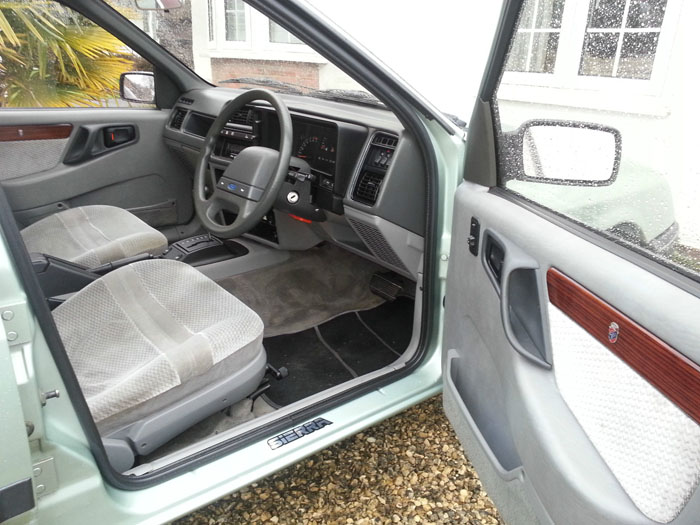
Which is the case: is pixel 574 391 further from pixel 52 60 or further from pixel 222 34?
pixel 52 60

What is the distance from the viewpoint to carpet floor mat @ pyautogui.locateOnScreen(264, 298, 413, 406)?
203 centimetres

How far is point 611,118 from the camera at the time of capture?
3.08 feet

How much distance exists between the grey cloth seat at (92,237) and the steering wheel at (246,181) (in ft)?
1.56

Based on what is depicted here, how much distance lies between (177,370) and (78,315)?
40cm

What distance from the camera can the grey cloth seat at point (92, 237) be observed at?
2057 millimetres

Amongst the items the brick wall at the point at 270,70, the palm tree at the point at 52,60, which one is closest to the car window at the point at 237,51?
the brick wall at the point at 270,70

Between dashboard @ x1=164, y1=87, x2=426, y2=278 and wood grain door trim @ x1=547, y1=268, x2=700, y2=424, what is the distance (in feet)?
2.75

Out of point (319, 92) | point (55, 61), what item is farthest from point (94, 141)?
point (319, 92)

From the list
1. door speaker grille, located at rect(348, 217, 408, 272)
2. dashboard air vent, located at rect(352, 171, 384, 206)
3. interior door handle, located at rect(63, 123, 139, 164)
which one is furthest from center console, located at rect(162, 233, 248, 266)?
dashboard air vent, located at rect(352, 171, 384, 206)

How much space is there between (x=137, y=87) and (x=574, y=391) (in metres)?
2.79

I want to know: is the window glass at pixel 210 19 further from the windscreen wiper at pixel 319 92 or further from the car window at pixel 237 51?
the windscreen wiper at pixel 319 92

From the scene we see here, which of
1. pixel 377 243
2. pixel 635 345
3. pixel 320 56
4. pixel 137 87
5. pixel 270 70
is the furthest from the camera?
pixel 137 87

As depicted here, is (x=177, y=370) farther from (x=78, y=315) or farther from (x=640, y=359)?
(x=640, y=359)

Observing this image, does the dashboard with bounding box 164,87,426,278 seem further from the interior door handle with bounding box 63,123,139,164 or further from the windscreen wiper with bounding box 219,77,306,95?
the interior door handle with bounding box 63,123,139,164
